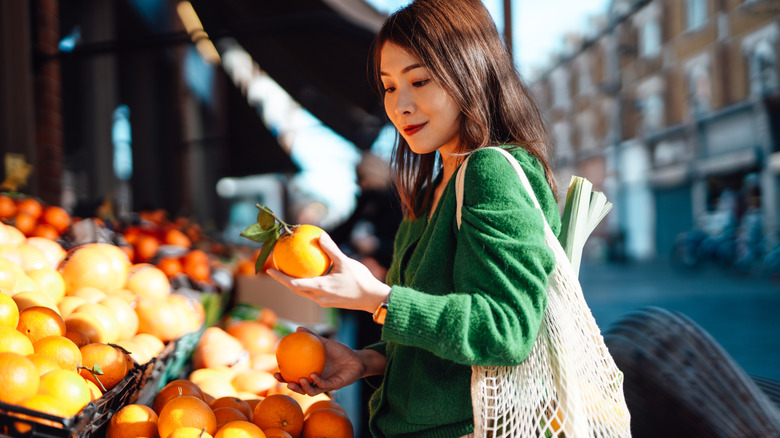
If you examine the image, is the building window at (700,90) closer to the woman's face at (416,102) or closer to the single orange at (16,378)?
the woman's face at (416,102)

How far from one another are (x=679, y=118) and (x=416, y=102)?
1040 inches

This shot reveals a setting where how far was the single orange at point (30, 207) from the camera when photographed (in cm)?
263

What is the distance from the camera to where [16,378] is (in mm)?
1111

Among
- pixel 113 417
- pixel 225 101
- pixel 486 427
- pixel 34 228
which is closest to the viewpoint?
pixel 486 427

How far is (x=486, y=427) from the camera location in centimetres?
111

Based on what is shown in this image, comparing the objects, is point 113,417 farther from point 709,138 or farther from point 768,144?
point 709,138

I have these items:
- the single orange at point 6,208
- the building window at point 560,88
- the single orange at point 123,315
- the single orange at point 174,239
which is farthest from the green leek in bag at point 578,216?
the building window at point 560,88

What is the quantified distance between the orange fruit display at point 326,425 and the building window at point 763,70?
20.3 meters

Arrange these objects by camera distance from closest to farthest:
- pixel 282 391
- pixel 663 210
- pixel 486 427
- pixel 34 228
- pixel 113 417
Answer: pixel 486 427, pixel 113 417, pixel 282 391, pixel 34 228, pixel 663 210

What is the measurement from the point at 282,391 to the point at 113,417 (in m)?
0.67

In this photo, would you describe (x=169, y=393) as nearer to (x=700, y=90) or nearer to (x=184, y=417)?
(x=184, y=417)

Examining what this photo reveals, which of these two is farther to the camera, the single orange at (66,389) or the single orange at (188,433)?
the single orange at (188,433)

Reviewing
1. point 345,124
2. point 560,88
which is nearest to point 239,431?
point 345,124

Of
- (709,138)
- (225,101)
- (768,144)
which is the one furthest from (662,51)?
(225,101)
